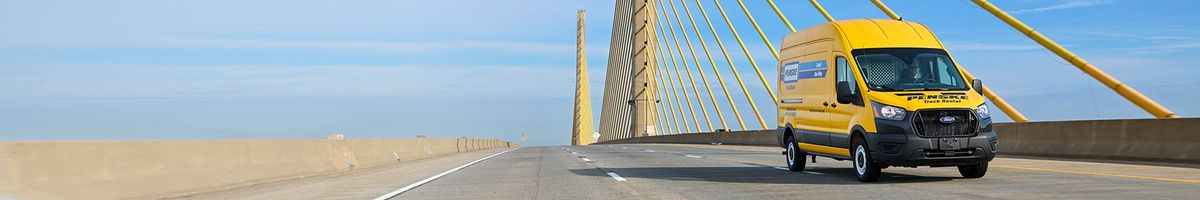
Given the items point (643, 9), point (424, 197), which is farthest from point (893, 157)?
point (643, 9)

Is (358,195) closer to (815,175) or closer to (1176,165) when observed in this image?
(815,175)

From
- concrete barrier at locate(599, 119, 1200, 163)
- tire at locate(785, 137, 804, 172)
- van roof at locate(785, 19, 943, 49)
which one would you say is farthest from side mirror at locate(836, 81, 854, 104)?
concrete barrier at locate(599, 119, 1200, 163)

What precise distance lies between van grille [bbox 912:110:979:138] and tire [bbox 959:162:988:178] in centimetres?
77

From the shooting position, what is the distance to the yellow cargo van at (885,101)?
11.9 metres

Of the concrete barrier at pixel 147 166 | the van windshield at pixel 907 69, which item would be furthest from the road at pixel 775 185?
the van windshield at pixel 907 69

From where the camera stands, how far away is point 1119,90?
16.9 metres

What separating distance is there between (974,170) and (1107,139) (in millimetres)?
6398

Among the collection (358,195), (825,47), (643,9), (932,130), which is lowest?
(358,195)

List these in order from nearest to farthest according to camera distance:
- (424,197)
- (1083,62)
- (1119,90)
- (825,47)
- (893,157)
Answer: (424,197)
(893,157)
(825,47)
(1119,90)
(1083,62)

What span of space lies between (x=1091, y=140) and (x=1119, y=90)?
1519 millimetres

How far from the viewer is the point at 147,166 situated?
35.3 ft

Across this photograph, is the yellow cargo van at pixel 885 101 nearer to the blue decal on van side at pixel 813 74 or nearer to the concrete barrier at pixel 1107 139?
the blue decal on van side at pixel 813 74

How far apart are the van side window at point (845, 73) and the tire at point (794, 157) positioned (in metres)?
2.01

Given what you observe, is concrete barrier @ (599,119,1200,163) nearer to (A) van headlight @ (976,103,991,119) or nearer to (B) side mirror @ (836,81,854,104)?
(A) van headlight @ (976,103,991,119)
